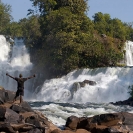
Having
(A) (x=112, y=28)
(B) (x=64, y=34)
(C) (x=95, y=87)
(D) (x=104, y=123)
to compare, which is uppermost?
(A) (x=112, y=28)

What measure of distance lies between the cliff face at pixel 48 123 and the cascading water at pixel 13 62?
23.6 metres

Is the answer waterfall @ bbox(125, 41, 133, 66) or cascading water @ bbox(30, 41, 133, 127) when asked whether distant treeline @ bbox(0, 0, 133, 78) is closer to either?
waterfall @ bbox(125, 41, 133, 66)

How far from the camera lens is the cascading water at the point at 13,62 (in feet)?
139

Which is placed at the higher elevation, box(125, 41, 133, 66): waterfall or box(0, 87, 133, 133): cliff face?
box(125, 41, 133, 66): waterfall

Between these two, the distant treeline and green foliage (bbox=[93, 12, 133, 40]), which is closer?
the distant treeline

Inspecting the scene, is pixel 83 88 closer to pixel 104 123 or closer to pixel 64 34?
pixel 64 34

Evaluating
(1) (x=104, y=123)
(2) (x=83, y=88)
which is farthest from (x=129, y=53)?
(1) (x=104, y=123)

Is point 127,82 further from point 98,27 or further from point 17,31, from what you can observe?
point 17,31

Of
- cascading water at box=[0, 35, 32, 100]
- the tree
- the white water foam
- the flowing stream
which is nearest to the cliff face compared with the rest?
the flowing stream

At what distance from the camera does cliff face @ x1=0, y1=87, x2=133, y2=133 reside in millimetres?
15234

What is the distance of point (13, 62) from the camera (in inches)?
1909

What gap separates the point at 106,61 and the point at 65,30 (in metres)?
5.78

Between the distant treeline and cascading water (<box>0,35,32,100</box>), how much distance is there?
1.37m

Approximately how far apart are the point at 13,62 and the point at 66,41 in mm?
10396
